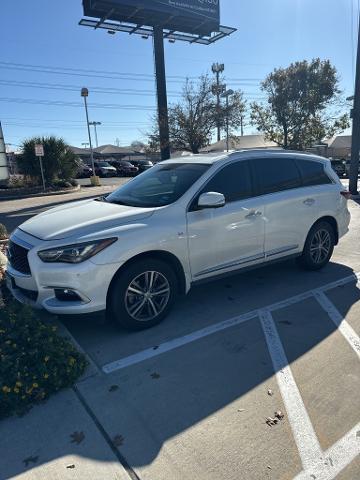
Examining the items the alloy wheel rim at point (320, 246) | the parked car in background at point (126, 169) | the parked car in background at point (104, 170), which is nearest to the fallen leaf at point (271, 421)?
the alloy wheel rim at point (320, 246)

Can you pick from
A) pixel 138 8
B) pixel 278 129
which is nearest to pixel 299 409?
pixel 138 8

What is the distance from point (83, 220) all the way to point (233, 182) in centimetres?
187

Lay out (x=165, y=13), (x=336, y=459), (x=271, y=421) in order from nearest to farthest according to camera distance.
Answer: (x=336, y=459), (x=271, y=421), (x=165, y=13)

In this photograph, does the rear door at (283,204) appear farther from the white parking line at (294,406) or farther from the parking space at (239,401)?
the white parking line at (294,406)

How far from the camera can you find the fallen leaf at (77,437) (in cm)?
253

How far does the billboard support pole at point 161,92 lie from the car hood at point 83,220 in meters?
18.7

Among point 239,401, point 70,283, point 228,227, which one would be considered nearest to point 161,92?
point 228,227

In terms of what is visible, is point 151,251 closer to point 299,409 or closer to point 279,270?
point 299,409

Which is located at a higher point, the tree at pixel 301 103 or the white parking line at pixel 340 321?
the tree at pixel 301 103

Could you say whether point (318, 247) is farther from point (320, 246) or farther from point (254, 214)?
point (254, 214)

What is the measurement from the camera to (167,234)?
3.97m

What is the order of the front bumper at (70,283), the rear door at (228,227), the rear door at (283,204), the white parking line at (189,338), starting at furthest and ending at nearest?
the rear door at (283,204)
the rear door at (228,227)
the front bumper at (70,283)
the white parking line at (189,338)

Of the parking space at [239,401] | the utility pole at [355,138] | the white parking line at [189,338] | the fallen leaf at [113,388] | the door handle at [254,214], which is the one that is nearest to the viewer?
the parking space at [239,401]

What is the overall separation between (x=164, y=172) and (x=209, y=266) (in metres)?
1.45
